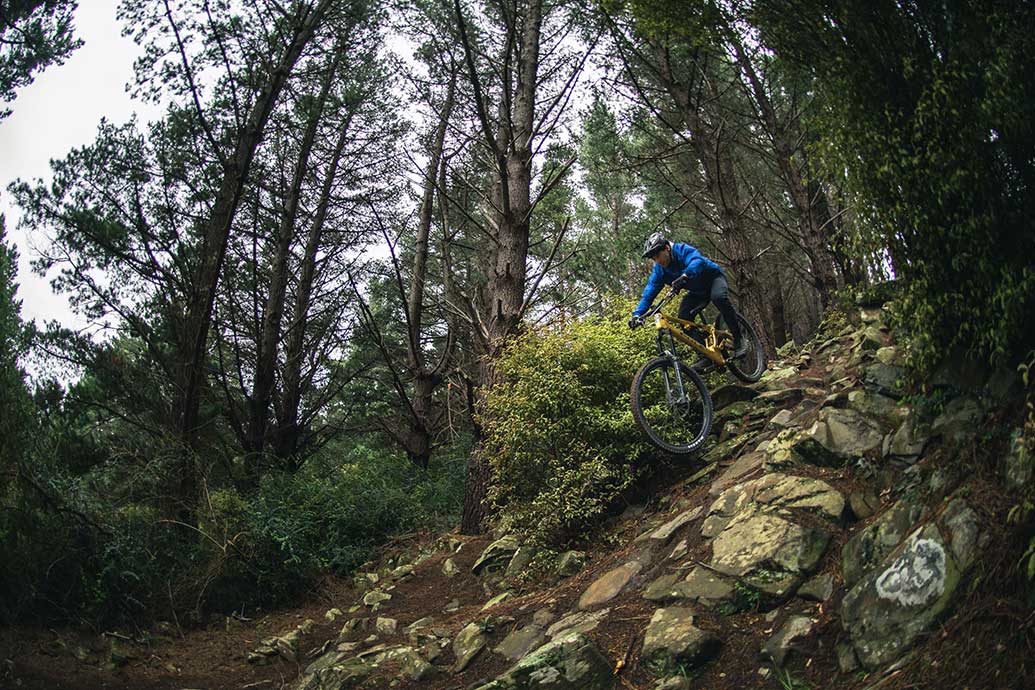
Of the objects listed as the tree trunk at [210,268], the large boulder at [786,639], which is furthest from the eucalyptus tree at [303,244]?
the large boulder at [786,639]

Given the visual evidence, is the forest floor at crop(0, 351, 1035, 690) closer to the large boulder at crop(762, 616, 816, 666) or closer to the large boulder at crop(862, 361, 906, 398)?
the large boulder at crop(762, 616, 816, 666)

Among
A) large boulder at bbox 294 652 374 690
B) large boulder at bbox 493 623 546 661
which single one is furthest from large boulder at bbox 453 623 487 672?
large boulder at bbox 294 652 374 690

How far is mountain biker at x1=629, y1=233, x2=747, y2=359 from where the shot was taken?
22.5 ft

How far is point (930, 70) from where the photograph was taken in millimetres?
3625

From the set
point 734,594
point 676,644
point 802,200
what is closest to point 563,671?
point 676,644

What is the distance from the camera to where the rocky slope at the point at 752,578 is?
3508 mm

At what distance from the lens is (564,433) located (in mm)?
6441

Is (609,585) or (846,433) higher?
(846,433)

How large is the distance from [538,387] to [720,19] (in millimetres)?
3416

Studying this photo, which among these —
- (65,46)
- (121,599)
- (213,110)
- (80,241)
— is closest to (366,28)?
(213,110)

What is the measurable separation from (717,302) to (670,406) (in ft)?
4.93

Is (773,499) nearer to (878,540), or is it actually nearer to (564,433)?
(878,540)

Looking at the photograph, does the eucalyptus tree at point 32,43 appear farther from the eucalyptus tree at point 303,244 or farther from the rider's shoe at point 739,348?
the rider's shoe at point 739,348

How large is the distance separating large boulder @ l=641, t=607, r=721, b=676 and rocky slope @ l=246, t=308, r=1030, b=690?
1 cm
